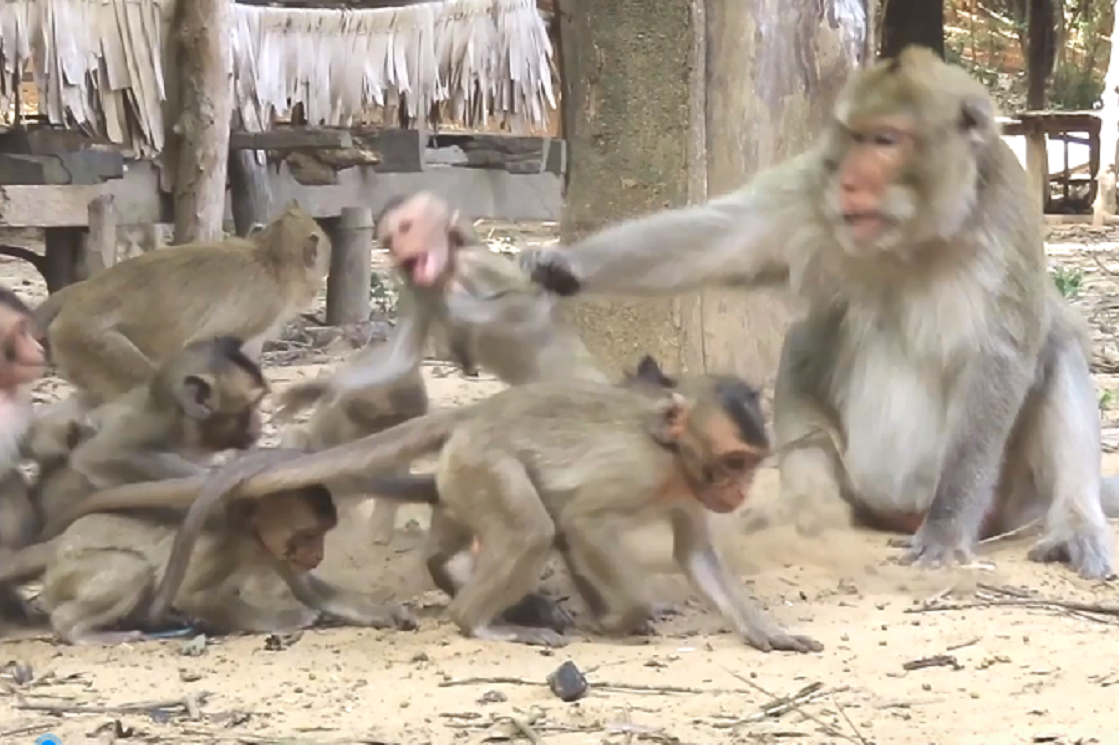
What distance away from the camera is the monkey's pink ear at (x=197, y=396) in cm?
462

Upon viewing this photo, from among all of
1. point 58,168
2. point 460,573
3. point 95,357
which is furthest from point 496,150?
point 460,573

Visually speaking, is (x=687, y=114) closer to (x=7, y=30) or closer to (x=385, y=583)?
(x=385, y=583)

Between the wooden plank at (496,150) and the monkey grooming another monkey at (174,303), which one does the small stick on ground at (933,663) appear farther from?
the wooden plank at (496,150)

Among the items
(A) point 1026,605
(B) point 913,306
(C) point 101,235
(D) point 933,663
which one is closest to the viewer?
(D) point 933,663

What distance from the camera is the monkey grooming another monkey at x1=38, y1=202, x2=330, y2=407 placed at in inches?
238

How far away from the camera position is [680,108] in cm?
673

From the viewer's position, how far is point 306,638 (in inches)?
171

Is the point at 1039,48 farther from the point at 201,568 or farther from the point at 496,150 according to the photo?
the point at 201,568

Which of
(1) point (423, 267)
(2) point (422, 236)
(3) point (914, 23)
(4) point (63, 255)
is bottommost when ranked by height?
(4) point (63, 255)

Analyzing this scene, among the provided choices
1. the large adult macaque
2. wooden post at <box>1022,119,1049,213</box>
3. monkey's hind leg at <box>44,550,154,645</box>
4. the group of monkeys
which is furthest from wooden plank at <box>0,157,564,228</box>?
wooden post at <box>1022,119,1049,213</box>

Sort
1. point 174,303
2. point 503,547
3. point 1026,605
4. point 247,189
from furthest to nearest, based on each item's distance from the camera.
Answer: point 247,189 < point 174,303 < point 1026,605 < point 503,547

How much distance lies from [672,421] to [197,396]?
141 centimetres

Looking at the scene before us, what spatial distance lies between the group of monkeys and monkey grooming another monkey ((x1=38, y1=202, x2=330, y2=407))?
0.01m

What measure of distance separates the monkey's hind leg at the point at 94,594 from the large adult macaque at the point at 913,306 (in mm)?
1635
